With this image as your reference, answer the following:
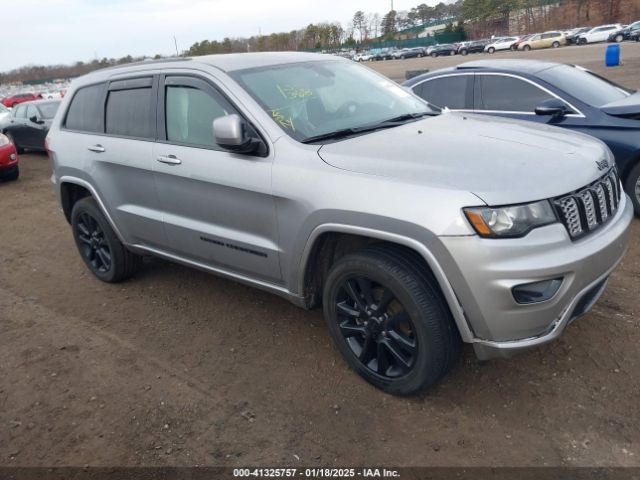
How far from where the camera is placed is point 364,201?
9.45ft

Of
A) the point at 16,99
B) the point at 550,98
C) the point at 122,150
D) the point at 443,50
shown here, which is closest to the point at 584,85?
the point at 550,98

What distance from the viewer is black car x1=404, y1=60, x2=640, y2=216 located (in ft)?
17.5

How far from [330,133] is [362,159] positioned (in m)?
0.49

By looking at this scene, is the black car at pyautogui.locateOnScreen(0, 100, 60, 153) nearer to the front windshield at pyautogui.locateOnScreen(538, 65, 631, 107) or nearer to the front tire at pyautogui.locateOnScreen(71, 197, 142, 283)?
the front tire at pyautogui.locateOnScreen(71, 197, 142, 283)

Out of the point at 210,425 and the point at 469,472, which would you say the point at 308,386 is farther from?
the point at 469,472

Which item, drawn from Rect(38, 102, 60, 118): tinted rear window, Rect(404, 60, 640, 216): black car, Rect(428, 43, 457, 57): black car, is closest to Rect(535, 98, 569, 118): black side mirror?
Rect(404, 60, 640, 216): black car

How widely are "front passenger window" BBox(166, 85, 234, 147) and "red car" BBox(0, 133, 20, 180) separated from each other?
24.7 ft

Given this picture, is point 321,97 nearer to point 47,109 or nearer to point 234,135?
point 234,135

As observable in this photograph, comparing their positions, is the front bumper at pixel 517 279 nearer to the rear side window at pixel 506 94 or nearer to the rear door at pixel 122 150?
the rear door at pixel 122 150

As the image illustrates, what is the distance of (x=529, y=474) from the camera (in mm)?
2570

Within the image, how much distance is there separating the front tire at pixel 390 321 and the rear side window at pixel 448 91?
3.92m

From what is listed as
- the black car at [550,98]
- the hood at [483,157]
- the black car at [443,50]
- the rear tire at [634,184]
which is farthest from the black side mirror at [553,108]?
the black car at [443,50]

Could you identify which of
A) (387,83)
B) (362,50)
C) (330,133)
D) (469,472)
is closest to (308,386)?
(469,472)

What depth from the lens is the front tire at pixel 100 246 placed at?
4828 millimetres
